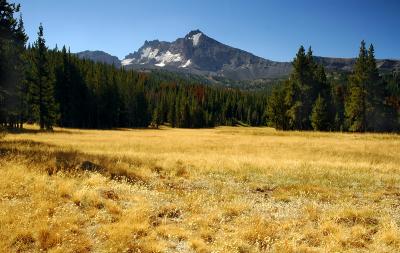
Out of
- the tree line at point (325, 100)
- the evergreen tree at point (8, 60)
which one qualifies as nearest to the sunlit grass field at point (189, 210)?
the evergreen tree at point (8, 60)

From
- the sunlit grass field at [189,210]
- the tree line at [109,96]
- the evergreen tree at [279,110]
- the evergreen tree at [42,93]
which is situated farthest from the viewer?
the evergreen tree at [279,110]

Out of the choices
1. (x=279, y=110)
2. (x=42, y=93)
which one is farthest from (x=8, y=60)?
(x=279, y=110)

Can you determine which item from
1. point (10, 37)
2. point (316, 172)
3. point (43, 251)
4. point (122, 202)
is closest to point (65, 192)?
point (122, 202)

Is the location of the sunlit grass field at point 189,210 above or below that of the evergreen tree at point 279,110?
below

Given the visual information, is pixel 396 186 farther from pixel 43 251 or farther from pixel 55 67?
pixel 55 67

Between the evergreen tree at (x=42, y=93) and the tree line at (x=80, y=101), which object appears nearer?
the tree line at (x=80, y=101)

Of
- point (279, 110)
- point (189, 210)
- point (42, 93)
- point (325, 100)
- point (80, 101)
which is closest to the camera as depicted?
point (189, 210)

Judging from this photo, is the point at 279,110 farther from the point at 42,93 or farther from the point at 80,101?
the point at 80,101

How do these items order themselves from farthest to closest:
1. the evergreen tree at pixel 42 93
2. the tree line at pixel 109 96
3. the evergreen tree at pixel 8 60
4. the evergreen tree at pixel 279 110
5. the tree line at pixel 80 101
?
the evergreen tree at pixel 279 110
the evergreen tree at pixel 42 93
the tree line at pixel 80 101
the tree line at pixel 109 96
the evergreen tree at pixel 8 60

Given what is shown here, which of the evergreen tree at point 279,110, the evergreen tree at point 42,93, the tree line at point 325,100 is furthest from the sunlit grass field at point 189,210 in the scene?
the evergreen tree at point 279,110

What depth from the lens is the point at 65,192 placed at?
443 inches

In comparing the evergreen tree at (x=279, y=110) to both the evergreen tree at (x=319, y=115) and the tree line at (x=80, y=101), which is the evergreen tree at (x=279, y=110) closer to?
the evergreen tree at (x=319, y=115)

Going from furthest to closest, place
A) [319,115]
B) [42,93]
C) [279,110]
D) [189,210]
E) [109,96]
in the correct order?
[109,96]
[279,110]
[319,115]
[42,93]
[189,210]

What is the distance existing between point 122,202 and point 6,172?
4.07 metres
